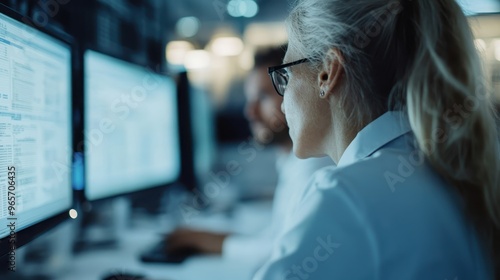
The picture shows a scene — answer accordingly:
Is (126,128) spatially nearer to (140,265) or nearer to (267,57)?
(140,265)

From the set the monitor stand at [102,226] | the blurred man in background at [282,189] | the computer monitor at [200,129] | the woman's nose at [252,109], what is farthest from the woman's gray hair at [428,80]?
the woman's nose at [252,109]

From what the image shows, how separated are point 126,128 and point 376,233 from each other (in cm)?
86

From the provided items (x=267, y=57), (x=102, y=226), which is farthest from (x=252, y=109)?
(x=102, y=226)

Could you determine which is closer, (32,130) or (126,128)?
(32,130)

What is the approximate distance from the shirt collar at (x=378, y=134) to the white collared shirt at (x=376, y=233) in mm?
93

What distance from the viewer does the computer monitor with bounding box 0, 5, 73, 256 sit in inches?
26.0

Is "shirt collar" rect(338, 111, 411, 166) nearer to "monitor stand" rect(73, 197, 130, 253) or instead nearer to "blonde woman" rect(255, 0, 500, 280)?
"blonde woman" rect(255, 0, 500, 280)

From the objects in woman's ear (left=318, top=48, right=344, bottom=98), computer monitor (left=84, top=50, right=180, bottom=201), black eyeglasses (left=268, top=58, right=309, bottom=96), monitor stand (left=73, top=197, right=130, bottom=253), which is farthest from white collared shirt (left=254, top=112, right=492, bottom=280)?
monitor stand (left=73, top=197, right=130, bottom=253)

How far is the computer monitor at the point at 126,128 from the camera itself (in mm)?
1067

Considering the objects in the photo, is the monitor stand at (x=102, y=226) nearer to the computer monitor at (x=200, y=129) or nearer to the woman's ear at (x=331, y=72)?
the computer monitor at (x=200, y=129)

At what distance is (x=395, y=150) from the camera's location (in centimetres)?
68

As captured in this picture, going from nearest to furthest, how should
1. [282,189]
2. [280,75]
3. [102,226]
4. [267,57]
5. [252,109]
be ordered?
[280,75], [102,226], [282,189], [267,57], [252,109]

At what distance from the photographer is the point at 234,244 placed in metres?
1.35

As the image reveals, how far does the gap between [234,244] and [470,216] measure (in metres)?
0.85
